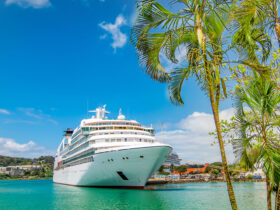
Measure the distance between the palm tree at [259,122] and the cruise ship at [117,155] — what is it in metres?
23.0

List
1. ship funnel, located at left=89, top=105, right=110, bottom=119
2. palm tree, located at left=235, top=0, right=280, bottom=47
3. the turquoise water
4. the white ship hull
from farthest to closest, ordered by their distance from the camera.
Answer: ship funnel, located at left=89, top=105, right=110, bottom=119 → the white ship hull → the turquoise water → palm tree, located at left=235, top=0, right=280, bottom=47

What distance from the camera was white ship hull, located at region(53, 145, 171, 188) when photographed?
28.1 metres

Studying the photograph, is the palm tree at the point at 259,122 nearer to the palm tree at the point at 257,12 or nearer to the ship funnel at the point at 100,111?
the palm tree at the point at 257,12

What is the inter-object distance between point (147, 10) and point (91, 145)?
1205 inches

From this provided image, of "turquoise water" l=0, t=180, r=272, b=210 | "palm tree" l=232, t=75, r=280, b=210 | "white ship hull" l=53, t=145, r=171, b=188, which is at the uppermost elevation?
"palm tree" l=232, t=75, r=280, b=210

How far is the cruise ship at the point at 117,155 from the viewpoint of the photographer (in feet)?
92.9

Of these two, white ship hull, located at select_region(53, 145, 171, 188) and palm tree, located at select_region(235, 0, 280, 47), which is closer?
palm tree, located at select_region(235, 0, 280, 47)

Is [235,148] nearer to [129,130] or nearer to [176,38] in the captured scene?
[176,38]

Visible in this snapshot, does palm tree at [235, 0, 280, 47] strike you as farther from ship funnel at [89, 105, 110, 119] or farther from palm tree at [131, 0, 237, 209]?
ship funnel at [89, 105, 110, 119]

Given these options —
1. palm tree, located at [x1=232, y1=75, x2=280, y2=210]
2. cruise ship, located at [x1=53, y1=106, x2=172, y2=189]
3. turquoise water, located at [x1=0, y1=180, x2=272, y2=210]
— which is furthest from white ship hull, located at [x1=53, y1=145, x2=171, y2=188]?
palm tree, located at [x1=232, y1=75, x2=280, y2=210]

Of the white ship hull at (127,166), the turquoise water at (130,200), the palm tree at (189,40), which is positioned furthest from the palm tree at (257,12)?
the white ship hull at (127,166)

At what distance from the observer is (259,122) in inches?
204

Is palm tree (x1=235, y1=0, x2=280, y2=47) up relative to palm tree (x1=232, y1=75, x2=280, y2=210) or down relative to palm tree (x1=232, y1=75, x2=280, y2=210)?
up

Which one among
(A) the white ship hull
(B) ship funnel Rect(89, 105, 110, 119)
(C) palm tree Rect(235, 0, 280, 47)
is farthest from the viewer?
(B) ship funnel Rect(89, 105, 110, 119)
